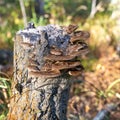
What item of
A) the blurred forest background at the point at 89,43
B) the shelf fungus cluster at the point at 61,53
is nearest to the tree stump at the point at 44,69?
the shelf fungus cluster at the point at 61,53

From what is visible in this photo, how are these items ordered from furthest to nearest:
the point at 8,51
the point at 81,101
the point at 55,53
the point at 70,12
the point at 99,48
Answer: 1. the point at 70,12
2. the point at 99,48
3. the point at 8,51
4. the point at 81,101
5. the point at 55,53

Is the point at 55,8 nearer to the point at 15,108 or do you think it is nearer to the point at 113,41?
the point at 113,41

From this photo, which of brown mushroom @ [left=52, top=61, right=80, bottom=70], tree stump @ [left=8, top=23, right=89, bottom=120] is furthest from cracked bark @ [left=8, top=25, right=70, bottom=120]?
brown mushroom @ [left=52, top=61, right=80, bottom=70]

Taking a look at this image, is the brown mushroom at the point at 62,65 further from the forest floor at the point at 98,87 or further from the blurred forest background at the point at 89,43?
the forest floor at the point at 98,87

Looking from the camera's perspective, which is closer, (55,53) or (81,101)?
(55,53)

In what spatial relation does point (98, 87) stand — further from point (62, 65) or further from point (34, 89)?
point (62, 65)

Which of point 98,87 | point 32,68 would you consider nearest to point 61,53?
point 32,68

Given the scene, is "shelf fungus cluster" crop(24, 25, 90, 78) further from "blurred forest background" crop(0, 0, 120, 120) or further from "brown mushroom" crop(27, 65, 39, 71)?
"blurred forest background" crop(0, 0, 120, 120)

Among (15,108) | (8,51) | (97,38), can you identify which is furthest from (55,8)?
(15,108)
